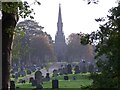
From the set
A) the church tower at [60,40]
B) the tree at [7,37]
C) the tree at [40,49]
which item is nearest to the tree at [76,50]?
the tree at [40,49]

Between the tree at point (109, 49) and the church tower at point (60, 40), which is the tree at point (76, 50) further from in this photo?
the tree at point (109, 49)

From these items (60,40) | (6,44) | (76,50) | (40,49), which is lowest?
(6,44)

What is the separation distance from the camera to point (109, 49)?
7.46 meters

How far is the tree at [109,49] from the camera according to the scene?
22.7ft

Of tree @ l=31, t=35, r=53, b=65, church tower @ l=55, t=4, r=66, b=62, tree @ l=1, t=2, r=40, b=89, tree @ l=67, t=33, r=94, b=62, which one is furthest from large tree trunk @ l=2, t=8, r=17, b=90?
church tower @ l=55, t=4, r=66, b=62

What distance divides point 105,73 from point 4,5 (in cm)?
298

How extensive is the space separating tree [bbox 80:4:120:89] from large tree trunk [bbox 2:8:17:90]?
78.9 inches

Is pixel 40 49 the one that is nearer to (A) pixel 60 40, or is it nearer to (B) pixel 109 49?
(A) pixel 60 40

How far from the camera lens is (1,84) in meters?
7.96

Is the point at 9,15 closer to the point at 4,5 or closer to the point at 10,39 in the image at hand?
the point at 10,39

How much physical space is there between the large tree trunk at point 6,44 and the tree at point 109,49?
6.58ft

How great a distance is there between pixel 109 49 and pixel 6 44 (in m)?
2.73

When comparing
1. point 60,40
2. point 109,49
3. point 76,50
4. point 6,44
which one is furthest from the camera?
point 60,40

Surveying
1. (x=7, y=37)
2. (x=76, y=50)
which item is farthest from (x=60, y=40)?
(x=7, y=37)
